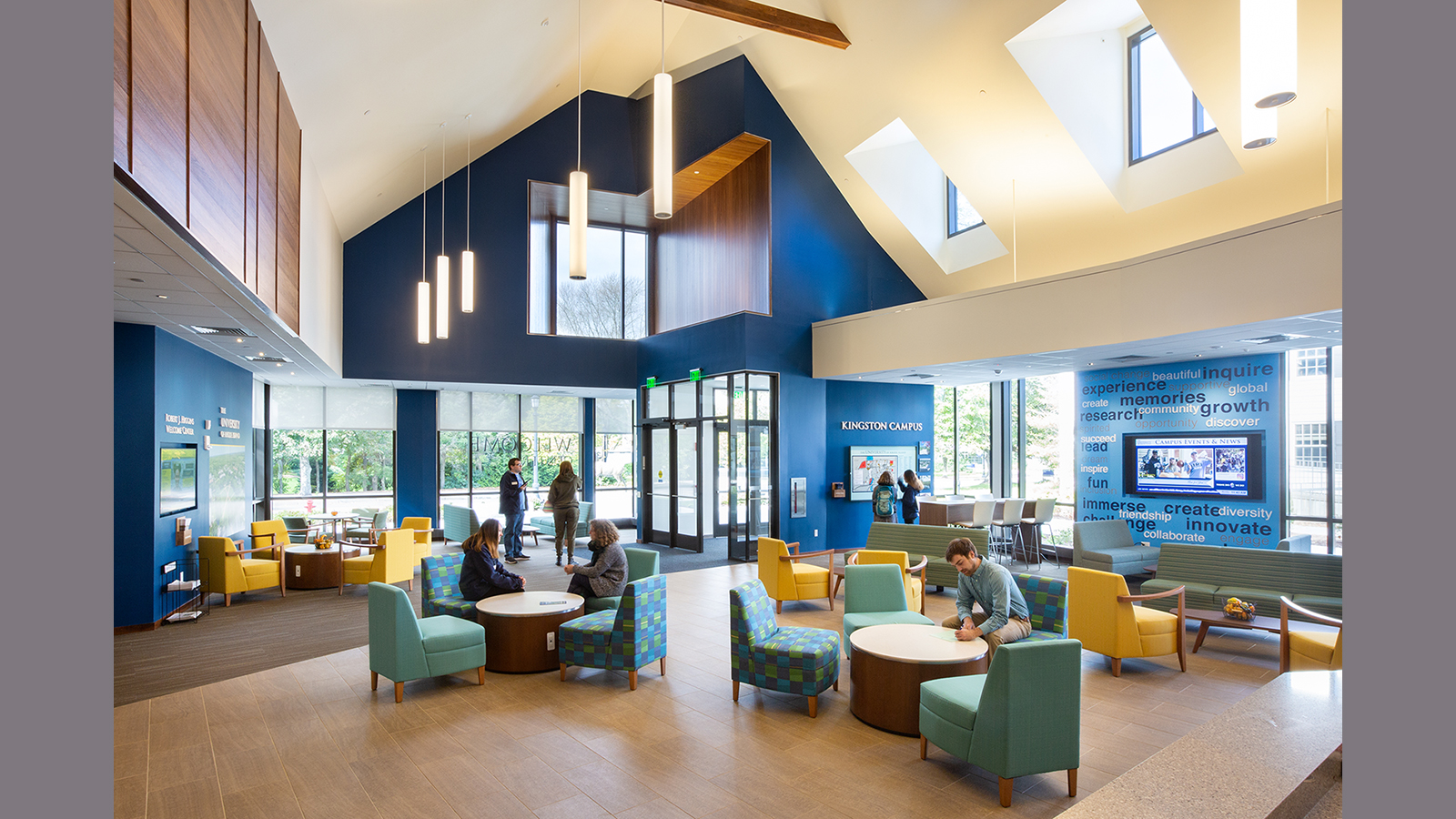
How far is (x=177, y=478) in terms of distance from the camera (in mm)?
8289

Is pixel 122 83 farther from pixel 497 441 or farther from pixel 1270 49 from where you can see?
pixel 497 441

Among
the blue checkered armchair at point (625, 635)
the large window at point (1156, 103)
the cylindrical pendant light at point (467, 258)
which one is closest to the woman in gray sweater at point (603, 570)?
the blue checkered armchair at point (625, 635)

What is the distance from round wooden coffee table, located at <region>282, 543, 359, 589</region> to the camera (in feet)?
32.2

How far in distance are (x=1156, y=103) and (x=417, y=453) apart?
12965 millimetres

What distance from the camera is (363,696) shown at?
568 centimetres

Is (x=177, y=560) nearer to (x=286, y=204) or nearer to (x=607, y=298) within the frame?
(x=286, y=204)

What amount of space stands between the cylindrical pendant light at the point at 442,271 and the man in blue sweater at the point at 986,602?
20.5 ft

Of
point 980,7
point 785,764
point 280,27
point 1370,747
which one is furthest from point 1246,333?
point 280,27

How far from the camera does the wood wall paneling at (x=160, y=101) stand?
3514mm

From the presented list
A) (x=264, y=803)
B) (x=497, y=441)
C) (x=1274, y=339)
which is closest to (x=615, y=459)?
(x=497, y=441)

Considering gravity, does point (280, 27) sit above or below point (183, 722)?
above

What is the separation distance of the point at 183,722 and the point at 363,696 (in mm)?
1093

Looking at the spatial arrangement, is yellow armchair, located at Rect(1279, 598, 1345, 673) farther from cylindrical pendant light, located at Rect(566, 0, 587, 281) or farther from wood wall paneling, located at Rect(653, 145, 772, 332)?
wood wall paneling, located at Rect(653, 145, 772, 332)

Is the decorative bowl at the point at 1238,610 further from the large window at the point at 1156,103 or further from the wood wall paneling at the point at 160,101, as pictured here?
the wood wall paneling at the point at 160,101
